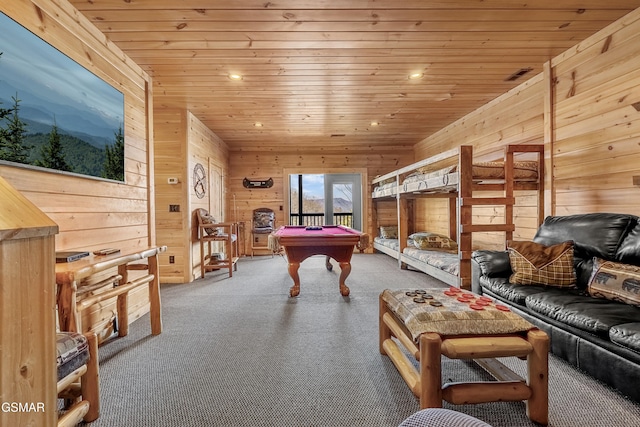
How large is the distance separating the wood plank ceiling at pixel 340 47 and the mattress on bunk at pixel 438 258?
2178 millimetres

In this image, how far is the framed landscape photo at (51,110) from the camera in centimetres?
144

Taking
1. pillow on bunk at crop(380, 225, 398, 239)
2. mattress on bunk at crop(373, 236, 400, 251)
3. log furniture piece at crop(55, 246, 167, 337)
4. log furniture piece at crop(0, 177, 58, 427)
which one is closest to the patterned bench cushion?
log furniture piece at crop(0, 177, 58, 427)

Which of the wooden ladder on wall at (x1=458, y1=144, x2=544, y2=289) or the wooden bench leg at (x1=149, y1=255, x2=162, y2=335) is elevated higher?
the wooden ladder on wall at (x1=458, y1=144, x2=544, y2=289)

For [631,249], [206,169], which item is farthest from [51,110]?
[631,249]

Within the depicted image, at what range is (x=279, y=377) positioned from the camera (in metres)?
1.67

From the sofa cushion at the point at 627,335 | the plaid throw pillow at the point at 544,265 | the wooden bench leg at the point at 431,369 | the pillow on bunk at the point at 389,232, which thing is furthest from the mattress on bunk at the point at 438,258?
the wooden bench leg at the point at 431,369

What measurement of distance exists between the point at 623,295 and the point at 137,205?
12.9ft

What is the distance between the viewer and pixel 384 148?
6.54m

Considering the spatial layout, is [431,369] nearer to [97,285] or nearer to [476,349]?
[476,349]

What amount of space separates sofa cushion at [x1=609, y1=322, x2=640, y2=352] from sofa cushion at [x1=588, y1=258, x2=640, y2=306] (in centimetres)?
36

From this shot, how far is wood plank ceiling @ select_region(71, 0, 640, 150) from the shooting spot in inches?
82.4

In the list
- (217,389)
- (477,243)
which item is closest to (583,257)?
(477,243)

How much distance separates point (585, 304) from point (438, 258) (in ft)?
6.10

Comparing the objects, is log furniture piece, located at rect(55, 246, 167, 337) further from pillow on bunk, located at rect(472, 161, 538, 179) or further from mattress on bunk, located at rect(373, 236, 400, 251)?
mattress on bunk, located at rect(373, 236, 400, 251)
